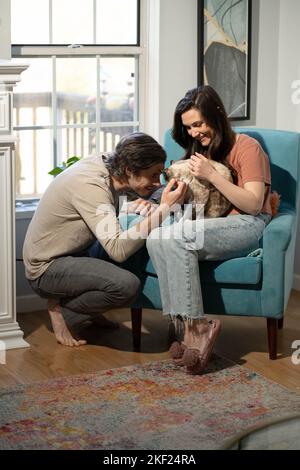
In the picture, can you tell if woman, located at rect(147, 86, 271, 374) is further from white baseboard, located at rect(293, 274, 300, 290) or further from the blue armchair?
white baseboard, located at rect(293, 274, 300, 290)

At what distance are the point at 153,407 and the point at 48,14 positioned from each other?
219cm

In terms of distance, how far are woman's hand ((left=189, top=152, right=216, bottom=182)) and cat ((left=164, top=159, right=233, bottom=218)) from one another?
0.13 feet

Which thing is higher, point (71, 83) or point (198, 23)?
point (198, 23)

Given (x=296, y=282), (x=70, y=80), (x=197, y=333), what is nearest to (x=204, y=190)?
(x=197, y=333)

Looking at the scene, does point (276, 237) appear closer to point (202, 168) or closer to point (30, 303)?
point (202, 168)

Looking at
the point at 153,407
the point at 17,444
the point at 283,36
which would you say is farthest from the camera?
the point at 283,36

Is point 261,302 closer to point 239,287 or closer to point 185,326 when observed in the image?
point 239,287

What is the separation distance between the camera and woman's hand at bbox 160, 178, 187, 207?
12.5 feet

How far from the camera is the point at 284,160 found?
426 centimetres

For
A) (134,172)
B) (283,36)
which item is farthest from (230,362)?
(283,36)

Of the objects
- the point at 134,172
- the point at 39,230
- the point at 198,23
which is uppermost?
the point at 198,23

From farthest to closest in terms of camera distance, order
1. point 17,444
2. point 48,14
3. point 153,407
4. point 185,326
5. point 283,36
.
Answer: point 283,36 < point 48,14 < point 185,326 < point 153,407 < point 17,444

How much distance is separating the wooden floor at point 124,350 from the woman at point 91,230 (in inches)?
5.5

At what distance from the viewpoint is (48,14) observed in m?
4.57
